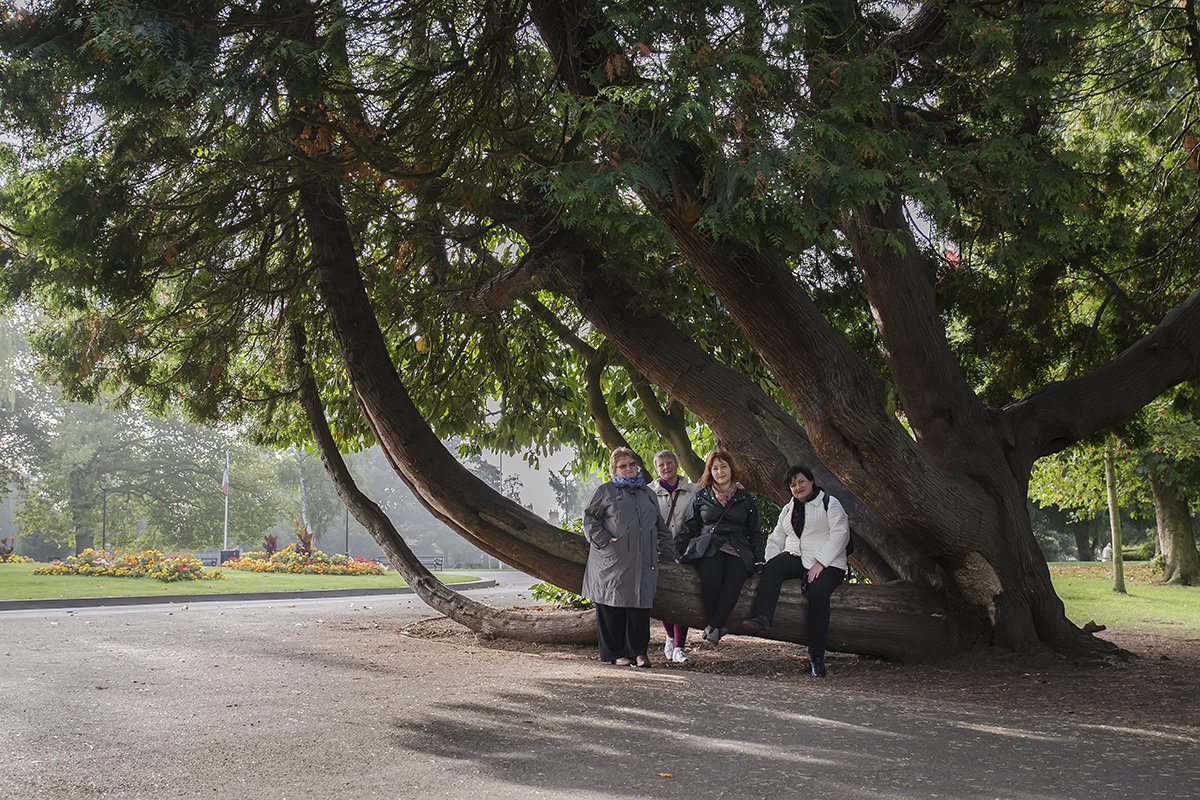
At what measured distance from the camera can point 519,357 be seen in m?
12.6

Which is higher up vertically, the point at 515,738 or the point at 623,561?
the point at 623,561

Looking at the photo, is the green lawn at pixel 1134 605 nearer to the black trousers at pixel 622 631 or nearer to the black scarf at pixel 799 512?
the black scarf at pixel 799 512

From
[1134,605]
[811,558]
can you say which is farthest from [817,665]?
[1134,605]

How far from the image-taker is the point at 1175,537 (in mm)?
22922

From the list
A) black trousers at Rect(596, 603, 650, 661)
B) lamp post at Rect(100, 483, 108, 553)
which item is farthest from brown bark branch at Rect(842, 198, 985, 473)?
lamp post at Rect(100, 483, 108, 553)

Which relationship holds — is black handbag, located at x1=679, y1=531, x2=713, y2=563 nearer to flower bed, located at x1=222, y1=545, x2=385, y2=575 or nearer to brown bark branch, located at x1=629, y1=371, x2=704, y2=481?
brown bark branch, located at x1=629, y1=371, x2=704, y2=481

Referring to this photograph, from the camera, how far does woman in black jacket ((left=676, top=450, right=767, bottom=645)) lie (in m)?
8.53

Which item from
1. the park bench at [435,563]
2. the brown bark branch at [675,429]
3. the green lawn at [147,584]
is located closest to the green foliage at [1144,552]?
the park bench at [435,563]

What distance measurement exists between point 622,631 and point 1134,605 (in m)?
13.0

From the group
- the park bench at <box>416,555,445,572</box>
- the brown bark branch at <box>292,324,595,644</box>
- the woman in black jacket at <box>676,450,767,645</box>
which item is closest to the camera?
the woman in black jacket at <box>676,450,767,645</box>

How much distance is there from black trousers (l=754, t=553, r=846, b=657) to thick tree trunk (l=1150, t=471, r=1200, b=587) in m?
16.8

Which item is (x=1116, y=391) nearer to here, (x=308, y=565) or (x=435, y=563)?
(x=308, y=565)

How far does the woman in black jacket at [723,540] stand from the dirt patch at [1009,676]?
1.86 feet

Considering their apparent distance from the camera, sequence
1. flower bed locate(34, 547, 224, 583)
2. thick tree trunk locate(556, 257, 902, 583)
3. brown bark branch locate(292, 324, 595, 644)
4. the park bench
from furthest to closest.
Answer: the park bench → flower bed locate(34, 547, 224, 583) → brown bark branch locate(292, 324, 595, 644) → thick tree trunk locate(556, 257, 902, 583)
